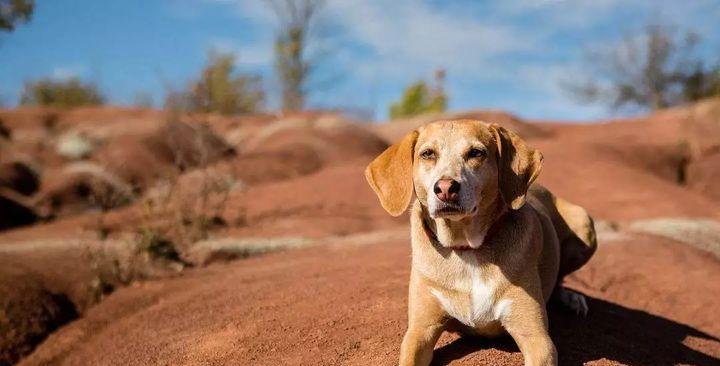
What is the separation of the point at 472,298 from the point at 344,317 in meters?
1.25

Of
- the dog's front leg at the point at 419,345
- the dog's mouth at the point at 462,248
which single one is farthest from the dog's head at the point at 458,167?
the dog's front leg at the point at 419,345

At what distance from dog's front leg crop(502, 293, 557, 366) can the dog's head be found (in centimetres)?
50

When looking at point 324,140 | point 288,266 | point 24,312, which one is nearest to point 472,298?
point 288,266

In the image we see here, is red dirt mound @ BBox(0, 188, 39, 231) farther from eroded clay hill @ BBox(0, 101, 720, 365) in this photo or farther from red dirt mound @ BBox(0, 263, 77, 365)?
red dirt mound @ BBox(0, 263, 77, 365)

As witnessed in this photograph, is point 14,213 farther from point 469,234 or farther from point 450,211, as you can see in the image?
point 450,211

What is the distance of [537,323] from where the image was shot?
3.54 meters

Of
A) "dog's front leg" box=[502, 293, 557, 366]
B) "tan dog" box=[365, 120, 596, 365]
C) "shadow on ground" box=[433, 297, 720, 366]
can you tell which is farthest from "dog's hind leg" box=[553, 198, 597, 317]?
"dog's front leg" box=[502, 293, 557, 366]

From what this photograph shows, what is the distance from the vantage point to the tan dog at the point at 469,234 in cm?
353

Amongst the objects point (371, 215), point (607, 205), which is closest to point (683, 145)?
point (607, 205)

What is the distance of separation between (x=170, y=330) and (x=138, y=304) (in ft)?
5.06

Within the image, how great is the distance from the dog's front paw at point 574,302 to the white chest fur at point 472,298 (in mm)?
1448

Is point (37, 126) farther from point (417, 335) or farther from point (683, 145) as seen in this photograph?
point (417, 335)

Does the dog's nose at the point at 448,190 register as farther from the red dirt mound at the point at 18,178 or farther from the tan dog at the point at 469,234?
the red dirt mound at the point at 18,178

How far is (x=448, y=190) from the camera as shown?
10.9 feet
